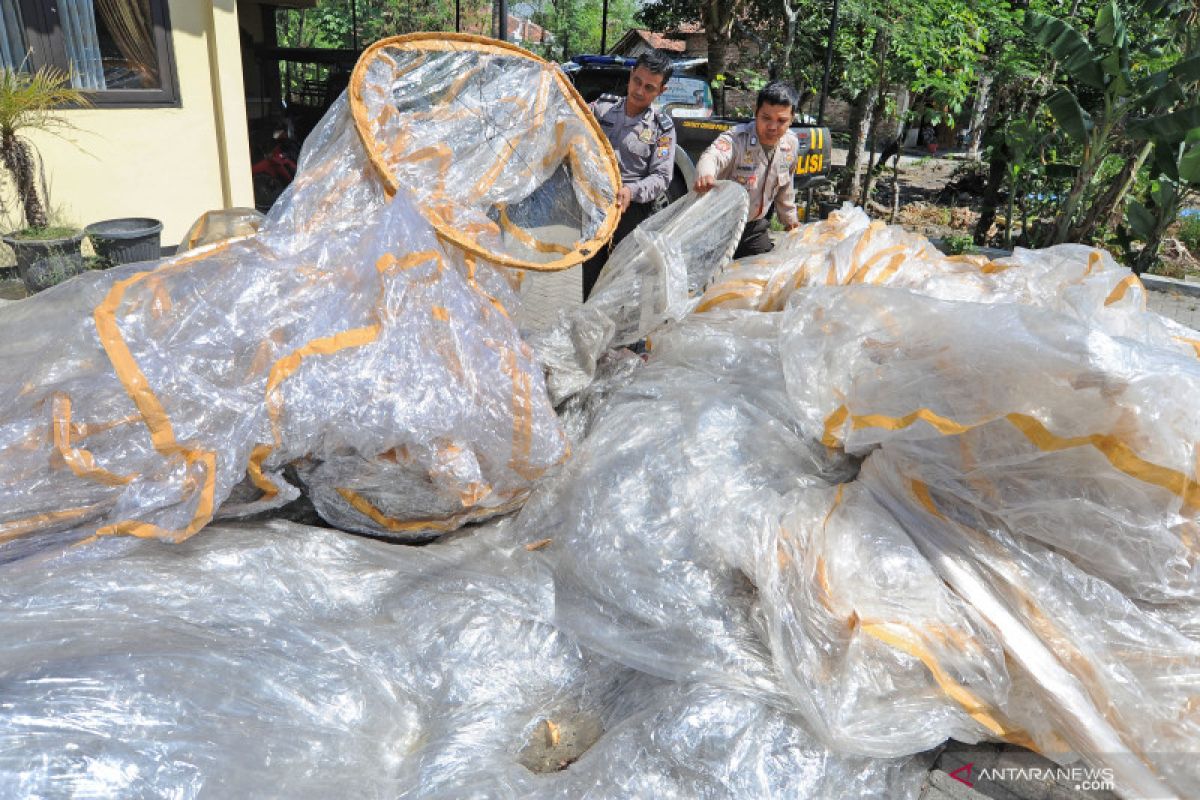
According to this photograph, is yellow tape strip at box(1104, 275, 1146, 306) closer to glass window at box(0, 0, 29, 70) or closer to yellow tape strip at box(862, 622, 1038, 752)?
yellow tape strip at box(862, 622, 1038, 752)

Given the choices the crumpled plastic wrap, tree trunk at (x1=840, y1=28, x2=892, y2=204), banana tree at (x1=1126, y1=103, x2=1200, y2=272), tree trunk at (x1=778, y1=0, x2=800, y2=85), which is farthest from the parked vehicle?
the crumpled plastic wrap

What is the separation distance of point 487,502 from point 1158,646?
184cm

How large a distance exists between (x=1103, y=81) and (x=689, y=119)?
3473 mm

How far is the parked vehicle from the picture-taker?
25.3 feet

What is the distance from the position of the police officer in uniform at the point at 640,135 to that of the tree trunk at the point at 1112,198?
4968 millimetres

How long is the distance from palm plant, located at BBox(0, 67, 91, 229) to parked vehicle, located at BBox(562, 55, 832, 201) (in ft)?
12.5

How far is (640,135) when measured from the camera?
4.05 meters

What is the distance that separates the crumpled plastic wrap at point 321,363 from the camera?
2150 mm

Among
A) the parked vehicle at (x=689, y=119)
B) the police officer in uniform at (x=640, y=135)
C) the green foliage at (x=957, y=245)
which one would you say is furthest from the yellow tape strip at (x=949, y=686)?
the green foliage at (x=957, y=245)

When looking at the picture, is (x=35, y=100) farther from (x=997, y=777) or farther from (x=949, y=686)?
(x=997, y=777)

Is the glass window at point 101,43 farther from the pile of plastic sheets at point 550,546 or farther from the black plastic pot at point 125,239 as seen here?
the pile of plastic sheets at point 550,546

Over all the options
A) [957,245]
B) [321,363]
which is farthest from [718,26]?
[321,363]

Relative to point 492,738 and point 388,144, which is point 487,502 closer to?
point 492,738

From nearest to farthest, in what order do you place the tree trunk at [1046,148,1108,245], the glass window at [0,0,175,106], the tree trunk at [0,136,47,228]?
A: 1. the tree trunk at [0,136,47,228]
2. the glass window at [0,0,175,106]
3. the tree trunk at [1046,148,1108,245]
